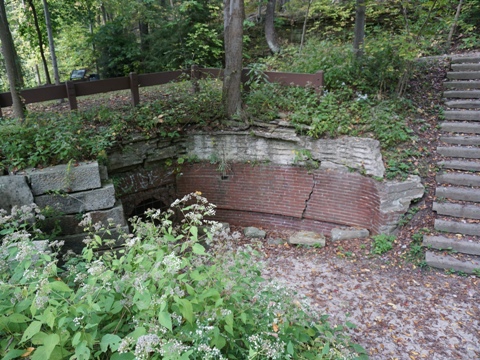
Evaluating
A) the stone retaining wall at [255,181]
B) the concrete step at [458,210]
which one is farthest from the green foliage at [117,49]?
the concrete step at [458,210]

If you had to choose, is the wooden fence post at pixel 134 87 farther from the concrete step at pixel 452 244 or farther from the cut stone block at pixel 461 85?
the cut stone block at pixel 461 85

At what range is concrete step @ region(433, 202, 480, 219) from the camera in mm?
5840

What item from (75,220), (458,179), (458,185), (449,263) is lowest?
(449,263)

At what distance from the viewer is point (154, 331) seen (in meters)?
1.92

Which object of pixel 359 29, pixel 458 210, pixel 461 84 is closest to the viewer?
pixel 458 210

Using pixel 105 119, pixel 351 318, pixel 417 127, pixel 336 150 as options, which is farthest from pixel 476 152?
pixel 105 119

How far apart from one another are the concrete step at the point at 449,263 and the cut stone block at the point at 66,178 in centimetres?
569

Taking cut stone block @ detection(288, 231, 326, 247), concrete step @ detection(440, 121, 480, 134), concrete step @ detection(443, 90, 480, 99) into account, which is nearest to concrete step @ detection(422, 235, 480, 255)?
cut stone block @ detection(288, 231, 326, 247)

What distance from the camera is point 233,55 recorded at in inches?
304

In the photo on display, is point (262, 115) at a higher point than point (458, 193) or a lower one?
higher

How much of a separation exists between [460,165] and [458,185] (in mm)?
456

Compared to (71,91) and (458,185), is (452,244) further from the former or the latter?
(71,91)

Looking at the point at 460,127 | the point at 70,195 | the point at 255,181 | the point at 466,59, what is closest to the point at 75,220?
the point at 70,195

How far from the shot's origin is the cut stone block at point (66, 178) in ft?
18.1
